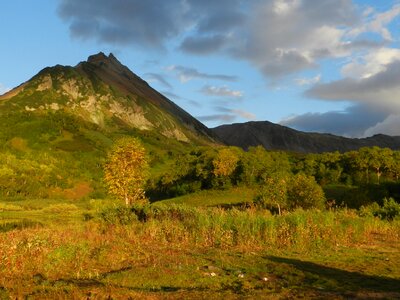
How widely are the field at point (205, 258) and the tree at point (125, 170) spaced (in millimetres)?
27480

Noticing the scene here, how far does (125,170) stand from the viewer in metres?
51.0

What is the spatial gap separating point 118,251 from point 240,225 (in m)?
5.67

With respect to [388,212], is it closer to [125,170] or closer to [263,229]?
[263,229]

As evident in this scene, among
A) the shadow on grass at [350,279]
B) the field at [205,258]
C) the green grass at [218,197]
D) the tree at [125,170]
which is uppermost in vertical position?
the tree at [125,170]

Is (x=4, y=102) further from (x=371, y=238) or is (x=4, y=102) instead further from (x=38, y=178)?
(x=371, y=238)

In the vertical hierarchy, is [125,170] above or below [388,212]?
above

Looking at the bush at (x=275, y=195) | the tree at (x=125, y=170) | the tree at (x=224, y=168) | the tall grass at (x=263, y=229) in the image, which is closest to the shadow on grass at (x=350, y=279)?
the tall grass at (x=263, y=229)

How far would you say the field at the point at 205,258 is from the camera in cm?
1048

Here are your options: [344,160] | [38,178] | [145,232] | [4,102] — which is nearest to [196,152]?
[344,160]

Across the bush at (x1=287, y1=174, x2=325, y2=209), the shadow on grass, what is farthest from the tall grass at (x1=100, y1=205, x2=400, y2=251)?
the bush at (x1=287, y1=174, x2=325, y2=209)

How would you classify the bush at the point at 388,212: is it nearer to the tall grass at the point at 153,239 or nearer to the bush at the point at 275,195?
the tall grass at the point at 153,239

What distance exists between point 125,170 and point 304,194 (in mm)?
21392

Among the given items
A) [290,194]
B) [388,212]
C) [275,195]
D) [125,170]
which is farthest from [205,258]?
[290,194]

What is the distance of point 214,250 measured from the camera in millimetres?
16391
